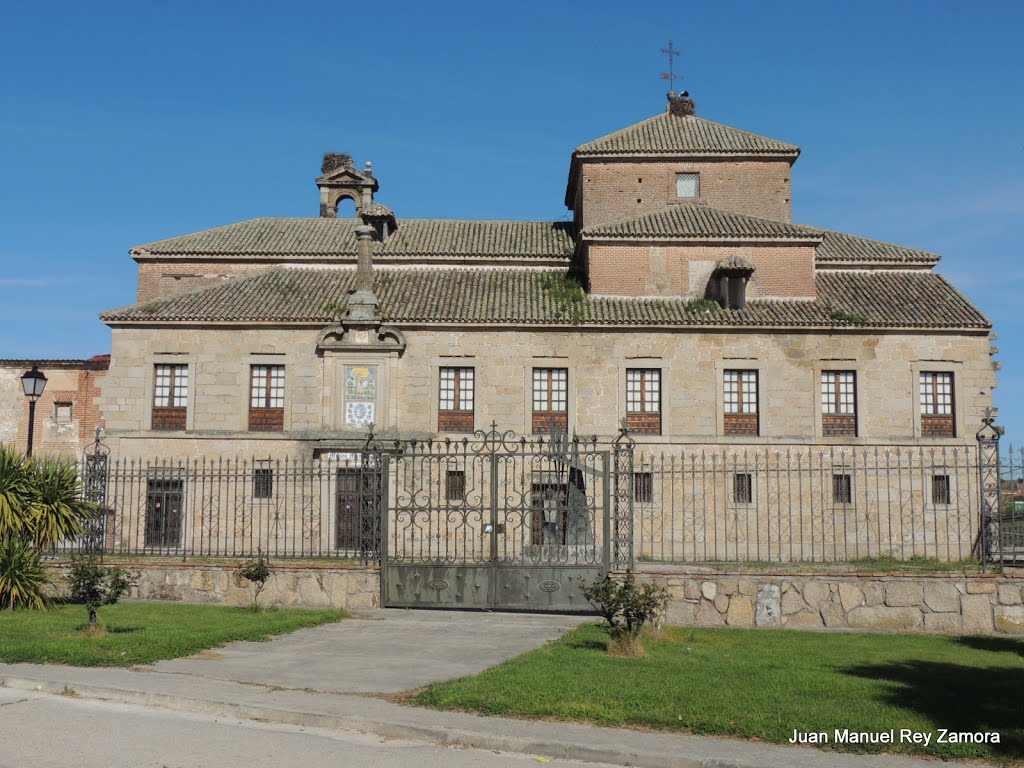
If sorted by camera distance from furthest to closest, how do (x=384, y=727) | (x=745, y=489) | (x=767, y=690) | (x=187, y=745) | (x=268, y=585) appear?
(x=745, y=489), (x=268, y=585), (x=767, y=690), (x=384, y=727), (x=187, y=745)

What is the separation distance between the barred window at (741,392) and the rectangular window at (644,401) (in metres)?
1.92

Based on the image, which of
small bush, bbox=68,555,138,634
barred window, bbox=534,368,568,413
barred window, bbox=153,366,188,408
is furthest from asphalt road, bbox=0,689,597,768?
barred window, bbox=153,366,188,408

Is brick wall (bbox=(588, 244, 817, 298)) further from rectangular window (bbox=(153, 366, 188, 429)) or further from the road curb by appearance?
the road curb

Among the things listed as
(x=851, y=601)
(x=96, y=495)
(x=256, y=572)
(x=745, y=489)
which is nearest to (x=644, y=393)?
(x=745, y=489)

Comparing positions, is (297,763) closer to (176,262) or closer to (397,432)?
(397,432)

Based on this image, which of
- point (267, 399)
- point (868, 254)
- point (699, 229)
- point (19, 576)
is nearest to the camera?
point (19, 576)

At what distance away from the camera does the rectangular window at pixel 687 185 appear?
31.6 m

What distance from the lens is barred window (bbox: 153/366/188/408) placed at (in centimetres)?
2773

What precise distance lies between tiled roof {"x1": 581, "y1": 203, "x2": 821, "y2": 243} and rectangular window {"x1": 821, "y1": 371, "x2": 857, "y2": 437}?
4232mm

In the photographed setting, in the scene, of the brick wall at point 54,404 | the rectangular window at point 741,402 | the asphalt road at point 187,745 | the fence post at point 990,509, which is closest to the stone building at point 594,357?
the rectangular window at point 741,402

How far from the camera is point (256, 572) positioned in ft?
52.4

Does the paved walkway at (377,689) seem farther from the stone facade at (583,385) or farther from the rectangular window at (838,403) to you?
the rectangular window at (838,403)

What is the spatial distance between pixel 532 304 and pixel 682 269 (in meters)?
4.57

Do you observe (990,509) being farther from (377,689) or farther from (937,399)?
(937,399)
